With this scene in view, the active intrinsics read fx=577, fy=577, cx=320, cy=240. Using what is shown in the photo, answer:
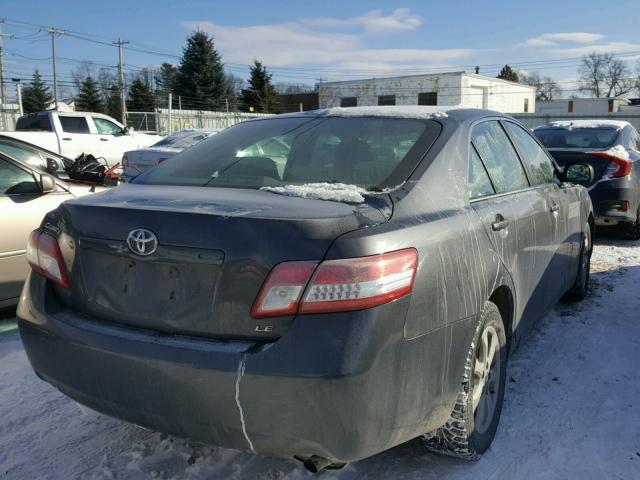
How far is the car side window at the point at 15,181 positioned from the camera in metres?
4.64

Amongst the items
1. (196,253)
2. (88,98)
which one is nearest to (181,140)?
(196,253)

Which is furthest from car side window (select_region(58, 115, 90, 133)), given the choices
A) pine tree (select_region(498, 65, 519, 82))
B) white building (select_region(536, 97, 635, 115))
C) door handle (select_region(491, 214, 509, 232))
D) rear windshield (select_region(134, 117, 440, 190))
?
pine tree (select_region(498, 65, 519, 82))

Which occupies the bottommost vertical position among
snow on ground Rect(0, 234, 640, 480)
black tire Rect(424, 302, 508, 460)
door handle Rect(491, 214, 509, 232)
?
snow on ground Rect(0, 234, 640, 480)

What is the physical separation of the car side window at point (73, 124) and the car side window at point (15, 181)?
11230 millimetres

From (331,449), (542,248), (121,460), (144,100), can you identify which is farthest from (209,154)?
(144,100)

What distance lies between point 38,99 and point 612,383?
220 ft

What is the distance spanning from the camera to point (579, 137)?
7.74 metres

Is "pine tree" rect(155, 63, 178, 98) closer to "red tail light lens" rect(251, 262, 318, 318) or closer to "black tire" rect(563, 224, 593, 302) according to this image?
"black tire" rect(563, 224, 593, 302)

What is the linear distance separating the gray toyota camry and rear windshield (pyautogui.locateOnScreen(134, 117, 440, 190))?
0.05ft

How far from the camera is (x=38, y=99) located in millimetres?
60688

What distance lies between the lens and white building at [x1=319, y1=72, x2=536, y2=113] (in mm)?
47844

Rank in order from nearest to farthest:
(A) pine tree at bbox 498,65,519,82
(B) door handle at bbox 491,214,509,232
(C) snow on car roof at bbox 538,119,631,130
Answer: (B) door handle at bbox 491,214,509,232, (C) snow on car roof at bbox 538,119,631,130, (A) pine tree at bbox 498,65,519,82

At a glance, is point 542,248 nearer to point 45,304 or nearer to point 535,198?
point 535,198

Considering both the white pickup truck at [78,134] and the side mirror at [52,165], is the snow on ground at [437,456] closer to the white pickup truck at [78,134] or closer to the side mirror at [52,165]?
the side mirror at [52,165]
